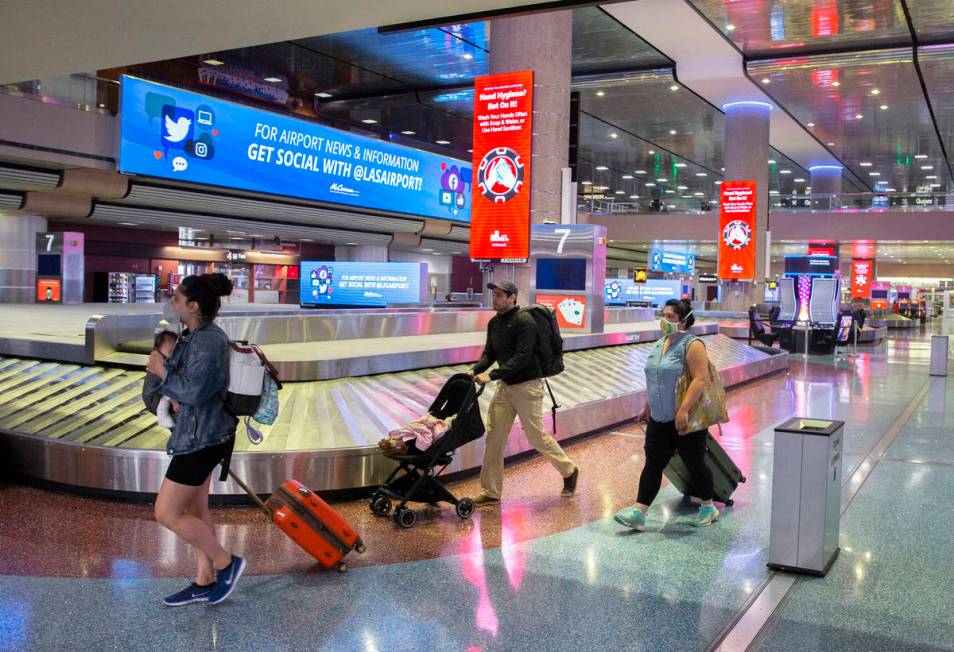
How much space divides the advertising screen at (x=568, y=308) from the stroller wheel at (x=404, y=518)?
8157mm

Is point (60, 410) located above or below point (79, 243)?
below

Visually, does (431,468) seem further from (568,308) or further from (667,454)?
(568,308)

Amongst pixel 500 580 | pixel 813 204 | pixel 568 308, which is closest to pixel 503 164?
pixel 568 308

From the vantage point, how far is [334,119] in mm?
28266

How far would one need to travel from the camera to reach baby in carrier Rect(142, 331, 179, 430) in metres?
3.83

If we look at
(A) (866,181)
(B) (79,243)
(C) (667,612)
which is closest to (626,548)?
(C) (667,612)

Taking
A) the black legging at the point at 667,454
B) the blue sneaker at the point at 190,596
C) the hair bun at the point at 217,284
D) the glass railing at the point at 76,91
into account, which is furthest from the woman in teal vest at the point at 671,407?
the glass railing at the point at 76,91

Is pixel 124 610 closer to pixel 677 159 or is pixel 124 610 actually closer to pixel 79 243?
pixel 79 243

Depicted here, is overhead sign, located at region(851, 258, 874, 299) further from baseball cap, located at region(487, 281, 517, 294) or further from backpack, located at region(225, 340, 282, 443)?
backpack, located at region(225, 340, 282, 443)

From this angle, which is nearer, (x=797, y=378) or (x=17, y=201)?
(x=797, y=378)

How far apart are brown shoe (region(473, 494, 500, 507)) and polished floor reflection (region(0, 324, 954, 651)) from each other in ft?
0.49

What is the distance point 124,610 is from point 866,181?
4963cm

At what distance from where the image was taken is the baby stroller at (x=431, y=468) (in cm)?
545

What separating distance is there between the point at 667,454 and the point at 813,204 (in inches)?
1376
